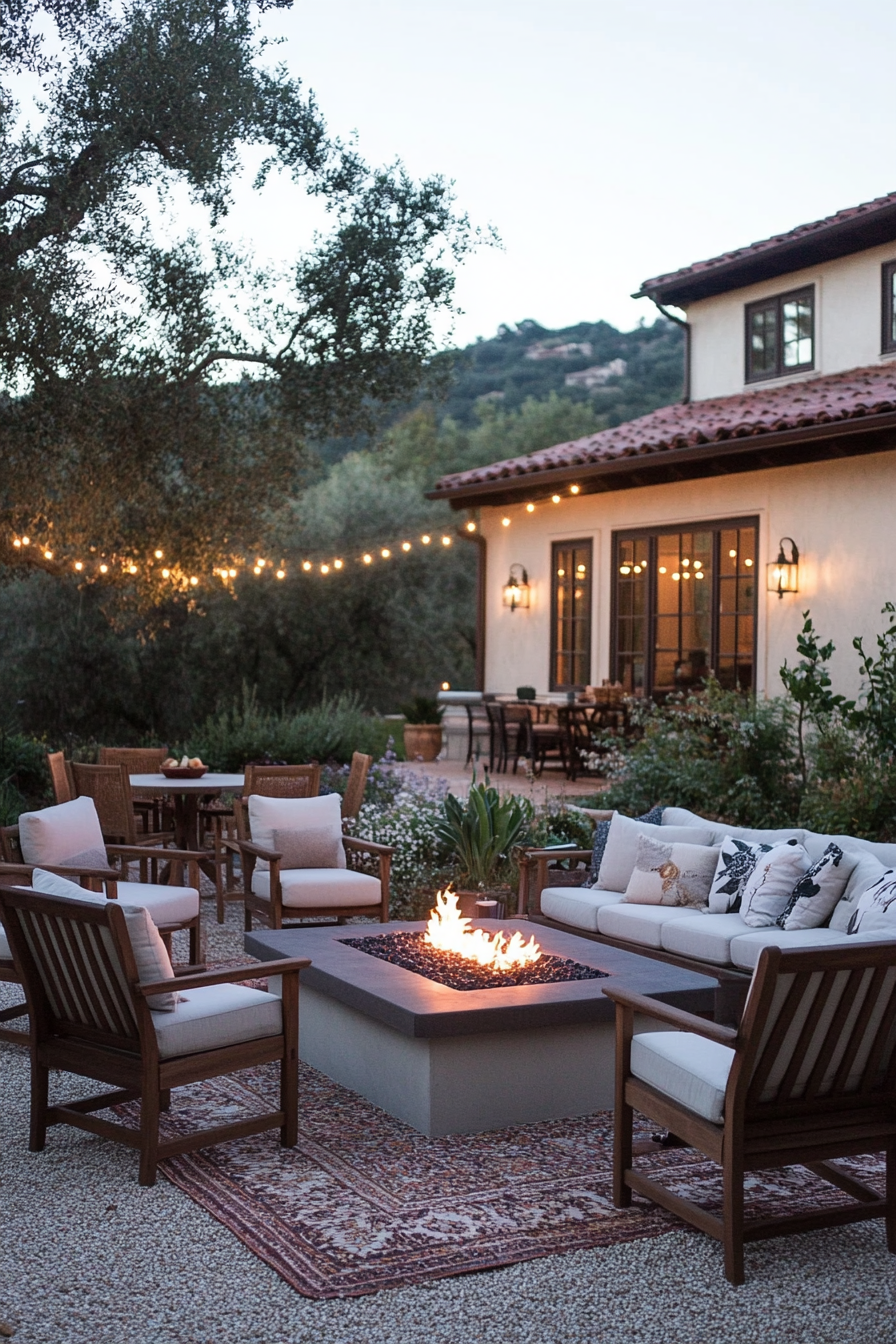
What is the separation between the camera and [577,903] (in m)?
6.34

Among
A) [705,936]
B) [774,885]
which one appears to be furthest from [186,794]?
[774,885]

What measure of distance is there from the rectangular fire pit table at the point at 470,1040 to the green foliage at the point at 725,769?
3428mm

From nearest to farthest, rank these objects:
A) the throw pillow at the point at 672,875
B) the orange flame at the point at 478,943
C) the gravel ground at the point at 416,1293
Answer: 1. the gravel ground at the point at 416,1293
2. the orange flame at the point at 478,943
3. the throw pillow at the point at 672,875

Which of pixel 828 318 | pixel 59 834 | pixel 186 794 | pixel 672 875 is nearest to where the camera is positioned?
pixel 59 834

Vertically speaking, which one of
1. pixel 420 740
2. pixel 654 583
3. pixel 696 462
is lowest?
pixel 420 740

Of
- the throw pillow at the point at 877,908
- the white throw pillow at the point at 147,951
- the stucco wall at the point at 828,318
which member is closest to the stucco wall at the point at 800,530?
the stucco wall at the point at 828,318

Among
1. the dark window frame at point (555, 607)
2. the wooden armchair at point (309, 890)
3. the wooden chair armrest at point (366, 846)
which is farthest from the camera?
the dark window frame at point (555, 607)

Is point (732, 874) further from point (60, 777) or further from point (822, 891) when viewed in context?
point (60, 777)

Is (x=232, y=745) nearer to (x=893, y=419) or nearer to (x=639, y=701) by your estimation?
(x=639, y=701)

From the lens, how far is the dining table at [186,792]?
811 cm

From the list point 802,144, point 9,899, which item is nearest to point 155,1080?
point 9,899

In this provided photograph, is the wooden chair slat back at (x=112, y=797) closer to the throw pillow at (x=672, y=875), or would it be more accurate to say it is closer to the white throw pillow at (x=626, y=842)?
the white throw pillow at (x=626, y=842)

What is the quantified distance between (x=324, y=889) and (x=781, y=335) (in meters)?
9.27

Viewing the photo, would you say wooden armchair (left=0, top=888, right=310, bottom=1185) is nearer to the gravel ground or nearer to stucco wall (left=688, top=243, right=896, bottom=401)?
the gravel ground
